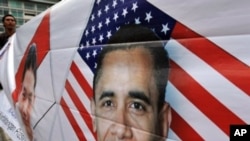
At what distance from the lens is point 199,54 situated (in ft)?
3.28

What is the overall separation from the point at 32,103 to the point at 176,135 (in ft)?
3.99

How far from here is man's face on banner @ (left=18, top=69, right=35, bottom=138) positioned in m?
2.08

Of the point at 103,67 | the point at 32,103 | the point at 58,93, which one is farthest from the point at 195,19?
the point at 32,103

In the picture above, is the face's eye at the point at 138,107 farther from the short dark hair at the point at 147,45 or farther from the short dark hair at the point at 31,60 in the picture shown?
the short dark hair at the point at 31,60

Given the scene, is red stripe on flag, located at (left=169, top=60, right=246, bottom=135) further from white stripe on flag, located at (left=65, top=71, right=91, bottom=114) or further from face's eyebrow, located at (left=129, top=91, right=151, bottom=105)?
white stripe on flag, located at (left=65, top=71, right=91, bottom=114)

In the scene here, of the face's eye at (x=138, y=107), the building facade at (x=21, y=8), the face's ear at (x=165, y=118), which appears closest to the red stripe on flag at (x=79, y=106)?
the face's eye at (x=138, y=107)

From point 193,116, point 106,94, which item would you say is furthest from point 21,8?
point 193,116

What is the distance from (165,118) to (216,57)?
265 millimetres

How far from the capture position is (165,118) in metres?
1.10

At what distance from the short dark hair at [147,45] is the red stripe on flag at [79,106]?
0.19 meters

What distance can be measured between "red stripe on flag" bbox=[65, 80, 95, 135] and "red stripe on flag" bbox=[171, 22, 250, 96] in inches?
23.5

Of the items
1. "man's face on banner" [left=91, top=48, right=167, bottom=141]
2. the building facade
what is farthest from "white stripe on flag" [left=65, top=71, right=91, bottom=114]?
the building facade

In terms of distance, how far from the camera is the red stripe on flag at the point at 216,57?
35.8 inches

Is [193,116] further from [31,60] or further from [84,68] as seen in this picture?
[31,60]
